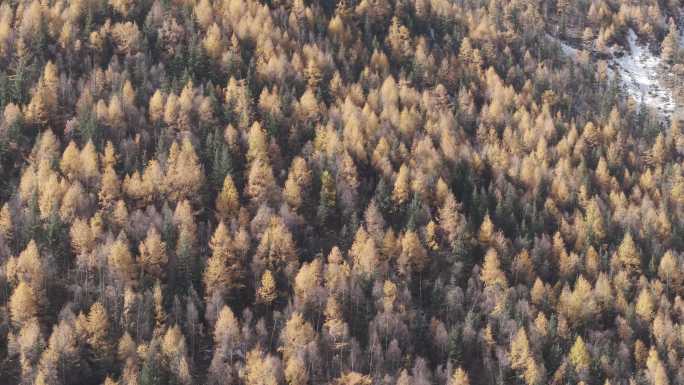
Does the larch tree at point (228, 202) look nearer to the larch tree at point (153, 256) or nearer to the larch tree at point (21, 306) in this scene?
the larch tree at point (153, 256)

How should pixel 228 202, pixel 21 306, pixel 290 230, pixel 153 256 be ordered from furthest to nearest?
pixel 228 202 → pixel 290 230 → pixel 153 256 → pixel 21 306

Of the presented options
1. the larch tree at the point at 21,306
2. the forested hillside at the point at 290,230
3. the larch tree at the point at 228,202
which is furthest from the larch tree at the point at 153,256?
the larch tree at the point at 21,306

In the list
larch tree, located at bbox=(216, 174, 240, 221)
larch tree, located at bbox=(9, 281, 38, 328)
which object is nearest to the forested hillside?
larch tree, located at bbox=(9, 281, 38, 328)

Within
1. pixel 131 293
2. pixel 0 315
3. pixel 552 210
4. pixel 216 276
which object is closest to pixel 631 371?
pixel 552 210

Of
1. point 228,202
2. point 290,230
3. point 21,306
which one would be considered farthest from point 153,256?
point 290,230

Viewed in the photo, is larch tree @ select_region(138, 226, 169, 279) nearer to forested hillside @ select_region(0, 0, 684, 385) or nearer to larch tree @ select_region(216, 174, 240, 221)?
forested hillside @ select_region(0, 0, 684, 385)

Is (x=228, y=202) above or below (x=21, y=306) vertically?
above

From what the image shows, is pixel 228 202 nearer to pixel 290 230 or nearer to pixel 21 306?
pixel 290 230

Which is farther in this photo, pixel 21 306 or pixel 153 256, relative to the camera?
pixel 153 256

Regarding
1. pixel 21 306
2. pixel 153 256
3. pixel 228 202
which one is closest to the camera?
pixel 21 306
